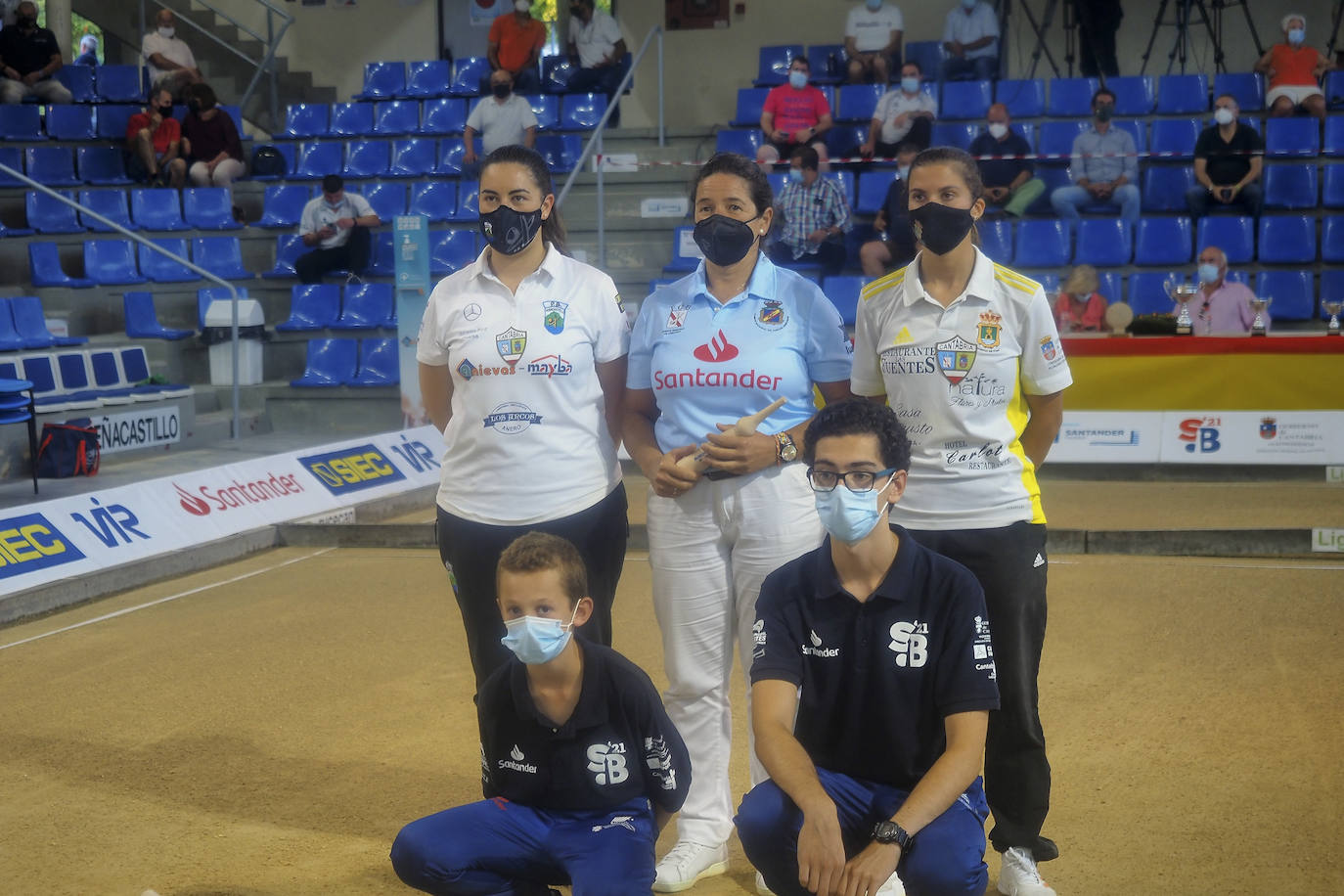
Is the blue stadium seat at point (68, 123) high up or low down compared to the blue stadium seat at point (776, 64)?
down

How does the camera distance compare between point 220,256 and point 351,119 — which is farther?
point 351,119

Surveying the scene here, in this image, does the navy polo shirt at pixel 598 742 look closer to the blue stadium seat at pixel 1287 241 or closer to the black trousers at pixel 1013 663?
the black trousers at pixel 1013 663

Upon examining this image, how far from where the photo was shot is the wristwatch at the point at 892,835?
291 centimetres

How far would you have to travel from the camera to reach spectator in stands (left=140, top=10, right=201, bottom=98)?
53.2 feet

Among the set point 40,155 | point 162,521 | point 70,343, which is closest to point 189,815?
point 162,521

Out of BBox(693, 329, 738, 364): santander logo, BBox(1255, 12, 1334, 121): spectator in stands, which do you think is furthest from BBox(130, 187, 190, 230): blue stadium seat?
BBox(693, 329, 738, 364): santander logo

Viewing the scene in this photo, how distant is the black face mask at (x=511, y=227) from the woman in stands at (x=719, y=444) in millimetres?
367

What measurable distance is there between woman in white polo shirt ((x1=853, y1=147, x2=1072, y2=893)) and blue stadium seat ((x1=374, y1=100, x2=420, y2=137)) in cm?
1356

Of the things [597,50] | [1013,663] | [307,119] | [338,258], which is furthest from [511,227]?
[307,119]

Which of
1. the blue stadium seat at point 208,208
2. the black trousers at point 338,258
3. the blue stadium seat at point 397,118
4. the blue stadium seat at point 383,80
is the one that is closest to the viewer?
the black trousers at point 338,258

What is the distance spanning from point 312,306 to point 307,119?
376 cm

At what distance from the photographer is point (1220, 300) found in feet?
37.3

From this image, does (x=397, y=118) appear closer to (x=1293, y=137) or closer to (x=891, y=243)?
(x=891, y=243)

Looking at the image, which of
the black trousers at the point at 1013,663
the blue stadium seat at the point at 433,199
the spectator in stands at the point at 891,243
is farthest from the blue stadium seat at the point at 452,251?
the black trousers at the point at 1013,663
